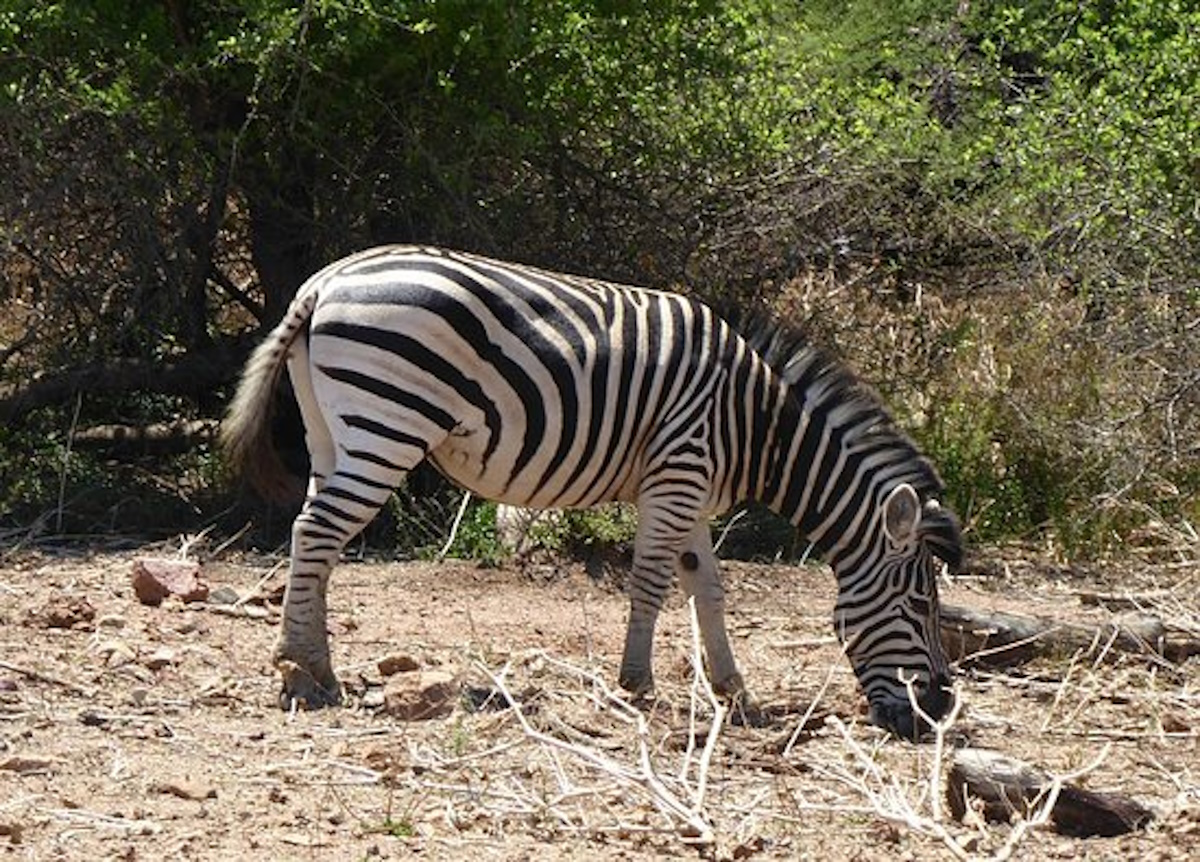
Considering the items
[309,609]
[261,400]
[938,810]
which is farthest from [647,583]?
[938,810]

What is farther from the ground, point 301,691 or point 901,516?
point 901,516

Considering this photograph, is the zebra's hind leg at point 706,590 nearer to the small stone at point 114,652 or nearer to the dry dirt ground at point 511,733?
the dry dirt ground at point 511,733

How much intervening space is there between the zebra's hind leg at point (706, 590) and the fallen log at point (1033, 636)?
1.04 metres

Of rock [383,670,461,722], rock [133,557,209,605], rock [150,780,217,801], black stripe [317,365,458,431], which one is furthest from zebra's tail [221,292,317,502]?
rock [150,780,217,801]

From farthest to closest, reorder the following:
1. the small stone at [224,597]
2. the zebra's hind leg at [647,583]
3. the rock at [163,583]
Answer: the small stone at [224,597] < the rock at [163,583] < the zebra's hind leg at [647,583]

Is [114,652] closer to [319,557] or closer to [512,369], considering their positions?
[319,557]

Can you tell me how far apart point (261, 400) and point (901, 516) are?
2.52 meters

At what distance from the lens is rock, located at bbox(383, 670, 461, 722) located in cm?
740

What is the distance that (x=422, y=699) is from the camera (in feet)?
24.3

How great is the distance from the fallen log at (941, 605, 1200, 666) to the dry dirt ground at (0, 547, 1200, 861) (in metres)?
0.08

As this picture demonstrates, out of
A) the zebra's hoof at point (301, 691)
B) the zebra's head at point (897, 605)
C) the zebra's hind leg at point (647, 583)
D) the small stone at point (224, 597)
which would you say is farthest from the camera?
the small stone at point (224, 597)

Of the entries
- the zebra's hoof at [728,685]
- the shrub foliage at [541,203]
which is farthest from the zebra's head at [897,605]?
the shrub foliage at [541,203]

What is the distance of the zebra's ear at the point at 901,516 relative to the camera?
818 centimetres

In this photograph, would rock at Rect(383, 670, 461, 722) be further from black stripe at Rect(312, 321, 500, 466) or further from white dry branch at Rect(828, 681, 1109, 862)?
white dry branch at Rect(828, 681, 1109, 862)
